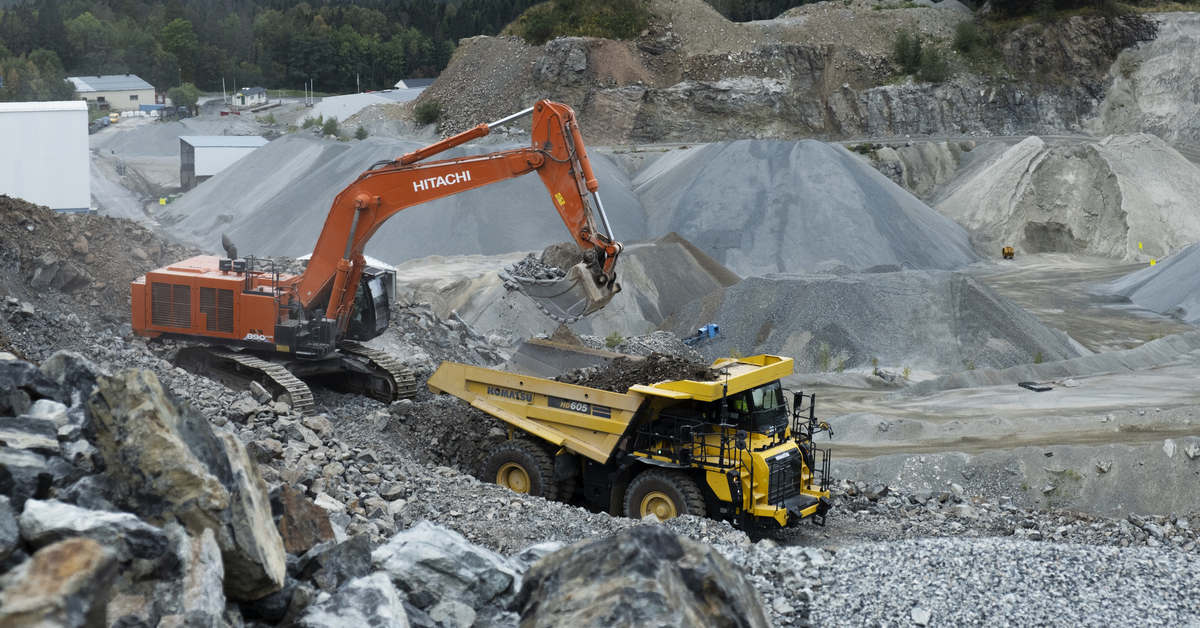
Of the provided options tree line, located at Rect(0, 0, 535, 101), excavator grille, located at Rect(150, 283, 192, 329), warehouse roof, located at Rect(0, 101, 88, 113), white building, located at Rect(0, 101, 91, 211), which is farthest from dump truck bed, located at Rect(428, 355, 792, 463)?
tree line, located at Rect(0, 0, 535, 101)

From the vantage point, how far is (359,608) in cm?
473

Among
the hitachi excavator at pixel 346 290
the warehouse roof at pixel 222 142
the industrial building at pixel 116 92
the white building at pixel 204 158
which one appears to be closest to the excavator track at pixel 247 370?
the hitachi excavator at pixel 346 290

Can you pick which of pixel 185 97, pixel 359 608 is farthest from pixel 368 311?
pixel 185 97

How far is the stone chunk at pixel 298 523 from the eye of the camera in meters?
5.43

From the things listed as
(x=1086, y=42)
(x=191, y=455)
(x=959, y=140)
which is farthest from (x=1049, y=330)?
(x=1086, y=42)

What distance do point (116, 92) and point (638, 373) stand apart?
6807cm

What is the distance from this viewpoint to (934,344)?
61.9 feet

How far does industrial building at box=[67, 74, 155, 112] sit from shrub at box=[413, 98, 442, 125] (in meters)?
31.2

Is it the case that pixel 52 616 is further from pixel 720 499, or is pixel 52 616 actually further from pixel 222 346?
pixel 222 346

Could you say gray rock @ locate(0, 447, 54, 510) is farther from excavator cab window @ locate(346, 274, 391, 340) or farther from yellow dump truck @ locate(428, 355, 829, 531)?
excavator cab window @ locate(346, 274, 391, 340)

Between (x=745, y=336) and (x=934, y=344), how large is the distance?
3.56 meters

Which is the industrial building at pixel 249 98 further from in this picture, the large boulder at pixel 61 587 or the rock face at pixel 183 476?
the large boulder at pixel 61 587

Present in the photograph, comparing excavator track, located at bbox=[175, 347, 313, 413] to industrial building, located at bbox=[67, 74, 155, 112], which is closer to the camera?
excavator track, located at bbox=[175, 347, 313, 413]

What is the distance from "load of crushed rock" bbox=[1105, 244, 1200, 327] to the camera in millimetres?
23906
